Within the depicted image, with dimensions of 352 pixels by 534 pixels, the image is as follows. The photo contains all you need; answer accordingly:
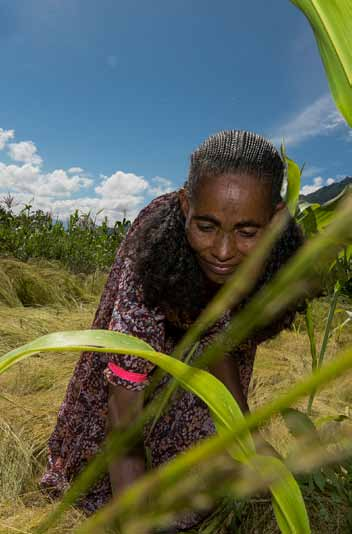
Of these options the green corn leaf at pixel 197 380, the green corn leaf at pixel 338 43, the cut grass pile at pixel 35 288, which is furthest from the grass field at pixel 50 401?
the green corn leaf at pixel 338 43

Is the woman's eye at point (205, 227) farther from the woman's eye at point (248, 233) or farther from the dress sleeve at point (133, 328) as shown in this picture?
the dress sleeve at point (133, 328)

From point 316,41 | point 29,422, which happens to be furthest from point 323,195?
point 29,422

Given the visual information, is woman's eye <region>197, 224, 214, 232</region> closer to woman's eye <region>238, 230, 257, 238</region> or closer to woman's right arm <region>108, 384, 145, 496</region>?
woman's eye <region>238, 230, 257, 238</region>

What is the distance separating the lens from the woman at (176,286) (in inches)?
27.2

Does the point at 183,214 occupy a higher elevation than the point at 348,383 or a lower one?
higher

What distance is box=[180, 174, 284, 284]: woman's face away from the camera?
0.68m

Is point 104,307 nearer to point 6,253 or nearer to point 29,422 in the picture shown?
point 29,422

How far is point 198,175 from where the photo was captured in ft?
2.30

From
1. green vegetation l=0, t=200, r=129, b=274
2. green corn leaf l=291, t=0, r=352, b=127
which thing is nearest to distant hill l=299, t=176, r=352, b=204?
green corn leaf l=291, t=0, r=352, b=127

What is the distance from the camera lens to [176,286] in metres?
0.83

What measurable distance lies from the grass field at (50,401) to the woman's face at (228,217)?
0.27 metres

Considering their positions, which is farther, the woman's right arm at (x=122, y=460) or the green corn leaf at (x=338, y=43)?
the woman's right arm at (x=122, y=460)

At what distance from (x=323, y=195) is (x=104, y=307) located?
1.52 feet

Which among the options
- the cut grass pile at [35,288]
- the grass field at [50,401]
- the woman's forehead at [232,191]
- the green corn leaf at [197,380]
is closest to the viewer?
the green corn leaf at [197,380]
